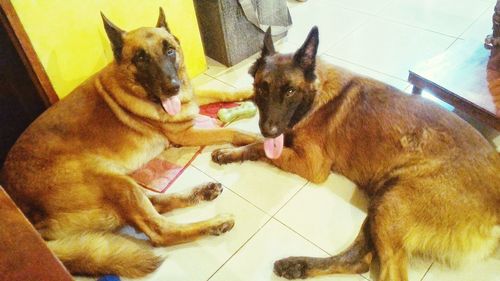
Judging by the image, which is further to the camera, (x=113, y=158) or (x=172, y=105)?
(x=172, y=105)

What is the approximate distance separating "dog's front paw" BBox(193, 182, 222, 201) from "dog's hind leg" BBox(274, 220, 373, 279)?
67cm

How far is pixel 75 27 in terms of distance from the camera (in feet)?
8.61

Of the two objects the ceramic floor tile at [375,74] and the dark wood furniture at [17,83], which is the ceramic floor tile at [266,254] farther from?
Result: the dark wood furniture at [17,83]

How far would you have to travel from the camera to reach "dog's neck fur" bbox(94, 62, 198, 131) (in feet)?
8.05

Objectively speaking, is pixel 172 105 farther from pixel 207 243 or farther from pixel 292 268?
pixel 292 268

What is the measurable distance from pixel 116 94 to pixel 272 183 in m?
1.18

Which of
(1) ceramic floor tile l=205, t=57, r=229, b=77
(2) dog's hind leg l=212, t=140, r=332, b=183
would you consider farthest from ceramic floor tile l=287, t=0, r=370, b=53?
(2) dog's hind leg l=212, t=140, r=332, b=183

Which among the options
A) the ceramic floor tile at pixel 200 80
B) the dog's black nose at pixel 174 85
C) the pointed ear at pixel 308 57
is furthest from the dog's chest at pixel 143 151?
the pointed ear at pixel 308 57

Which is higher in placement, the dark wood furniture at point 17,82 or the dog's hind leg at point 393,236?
the dark wood furniture at point 17,82

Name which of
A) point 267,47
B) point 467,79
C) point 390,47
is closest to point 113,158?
point 267,47

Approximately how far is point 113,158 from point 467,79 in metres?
2.35

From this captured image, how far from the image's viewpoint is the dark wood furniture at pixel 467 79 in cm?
227

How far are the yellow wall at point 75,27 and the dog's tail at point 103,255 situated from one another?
4.25 feet

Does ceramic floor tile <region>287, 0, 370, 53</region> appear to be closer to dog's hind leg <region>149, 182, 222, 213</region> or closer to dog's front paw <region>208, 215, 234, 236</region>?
dog's hind leg <region>149, 182, 222, 213</region>
